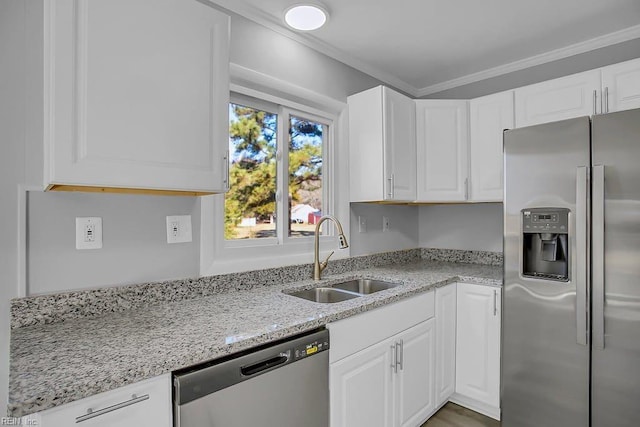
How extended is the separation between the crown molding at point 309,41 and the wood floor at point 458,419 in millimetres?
2430

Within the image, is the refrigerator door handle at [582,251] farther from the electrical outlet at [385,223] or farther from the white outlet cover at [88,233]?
the white outlet cover at [88,233]

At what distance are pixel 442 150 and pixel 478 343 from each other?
1.35 m

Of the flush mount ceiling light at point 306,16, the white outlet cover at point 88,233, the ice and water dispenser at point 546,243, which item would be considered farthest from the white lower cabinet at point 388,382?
the flush mount ceiling light at point 306,16

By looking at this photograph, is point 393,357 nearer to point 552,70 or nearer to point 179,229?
point 179,229

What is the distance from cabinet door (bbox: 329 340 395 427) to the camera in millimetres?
1467

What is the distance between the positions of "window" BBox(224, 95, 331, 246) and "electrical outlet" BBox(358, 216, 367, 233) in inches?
12.2

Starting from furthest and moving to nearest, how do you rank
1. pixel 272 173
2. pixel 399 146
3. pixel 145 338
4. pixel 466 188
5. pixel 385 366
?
pixel 466 188
pixel 399 146
pixel 272 173
pixel 385 366
pixel 145 338

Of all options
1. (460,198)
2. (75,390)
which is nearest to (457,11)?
(460,198)

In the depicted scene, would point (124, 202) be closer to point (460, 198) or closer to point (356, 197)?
point (356, 197)

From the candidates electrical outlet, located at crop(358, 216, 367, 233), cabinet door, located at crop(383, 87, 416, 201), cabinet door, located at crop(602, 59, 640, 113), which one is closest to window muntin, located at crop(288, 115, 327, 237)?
electrical outlet, located at crop(358, 216, 367, 233)

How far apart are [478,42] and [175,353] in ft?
8.27

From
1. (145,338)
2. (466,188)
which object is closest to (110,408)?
(145,338)

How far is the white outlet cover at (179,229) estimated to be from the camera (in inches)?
63.4

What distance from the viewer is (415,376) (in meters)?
1.94
